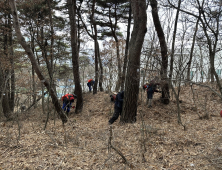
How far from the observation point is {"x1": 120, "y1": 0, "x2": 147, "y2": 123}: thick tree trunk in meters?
5.82

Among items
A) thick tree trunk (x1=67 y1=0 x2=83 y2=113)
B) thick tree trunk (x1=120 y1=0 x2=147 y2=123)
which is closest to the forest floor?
thick tree trunk (x1=120 y1=0 x2=147 y2=123)

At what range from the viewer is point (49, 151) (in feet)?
13.7

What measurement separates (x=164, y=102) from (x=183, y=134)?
3629mm

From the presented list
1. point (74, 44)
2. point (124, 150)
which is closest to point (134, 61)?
point (124, 150)

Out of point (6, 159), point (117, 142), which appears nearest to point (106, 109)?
point (117, 142)

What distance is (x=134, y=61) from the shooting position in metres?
5.98

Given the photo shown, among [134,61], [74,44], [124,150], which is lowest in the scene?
[124,150]

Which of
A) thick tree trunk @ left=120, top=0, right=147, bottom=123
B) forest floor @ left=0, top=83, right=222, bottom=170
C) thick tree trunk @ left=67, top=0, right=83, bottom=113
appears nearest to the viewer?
forest floor @ left=0, top=83, right=222, bottom=170

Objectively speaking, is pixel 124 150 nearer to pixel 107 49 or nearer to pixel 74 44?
pixel 74 44

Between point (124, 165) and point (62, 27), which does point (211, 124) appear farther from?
point (62, 27)

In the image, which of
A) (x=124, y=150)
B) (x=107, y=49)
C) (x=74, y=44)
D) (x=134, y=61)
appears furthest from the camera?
(x=107, y=49)

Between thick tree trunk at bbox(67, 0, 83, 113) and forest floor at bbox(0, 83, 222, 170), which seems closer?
forest floor at bbox(0, 83, 222, 170)

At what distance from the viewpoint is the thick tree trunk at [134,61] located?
19.1ft

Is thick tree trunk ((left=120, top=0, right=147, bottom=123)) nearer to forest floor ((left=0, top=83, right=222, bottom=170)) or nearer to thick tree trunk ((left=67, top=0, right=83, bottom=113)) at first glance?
forest floor ((left=0, top=83, right=222, bottom=170))
